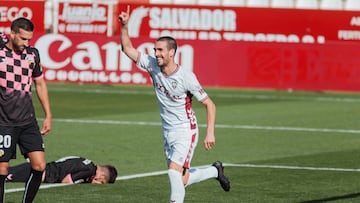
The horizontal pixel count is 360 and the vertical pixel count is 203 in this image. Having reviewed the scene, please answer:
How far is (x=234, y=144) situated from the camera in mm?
20891

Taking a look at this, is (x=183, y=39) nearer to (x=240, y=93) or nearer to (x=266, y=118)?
(x=240, y=93)

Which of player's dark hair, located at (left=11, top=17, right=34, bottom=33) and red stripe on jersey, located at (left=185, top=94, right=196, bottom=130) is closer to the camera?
player's dark hair, located at (left=11, top=17, right=34, bottom=33)

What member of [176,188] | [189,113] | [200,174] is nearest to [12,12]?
[200,174]

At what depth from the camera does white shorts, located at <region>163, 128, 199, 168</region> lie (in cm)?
1309

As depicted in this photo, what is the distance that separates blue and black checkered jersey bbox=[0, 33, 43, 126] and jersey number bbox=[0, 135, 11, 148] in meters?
0.13

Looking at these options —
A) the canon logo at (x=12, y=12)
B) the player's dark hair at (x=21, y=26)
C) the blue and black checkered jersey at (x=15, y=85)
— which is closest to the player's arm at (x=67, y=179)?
the blue and black checkered jersey at (x=15, y=85)

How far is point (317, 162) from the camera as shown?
1842 centimetres

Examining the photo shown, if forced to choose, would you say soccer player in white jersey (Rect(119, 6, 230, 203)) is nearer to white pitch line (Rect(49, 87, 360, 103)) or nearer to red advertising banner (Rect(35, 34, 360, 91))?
white pitch line (Rect(49, 87, 360, 103))

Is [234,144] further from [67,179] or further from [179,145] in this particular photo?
[179,145]

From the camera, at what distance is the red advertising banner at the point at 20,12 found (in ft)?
117

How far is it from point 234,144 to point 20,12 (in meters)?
16.1

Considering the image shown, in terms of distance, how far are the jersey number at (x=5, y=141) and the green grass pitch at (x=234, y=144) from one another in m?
1.59

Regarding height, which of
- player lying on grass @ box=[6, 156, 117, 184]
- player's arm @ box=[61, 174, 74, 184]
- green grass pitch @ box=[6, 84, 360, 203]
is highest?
player lying on grass @ box=[6, 156, 117, 184]

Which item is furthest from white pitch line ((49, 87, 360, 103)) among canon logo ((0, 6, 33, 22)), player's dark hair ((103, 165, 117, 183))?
player's dark hair ((103, 165, 117, 183))
